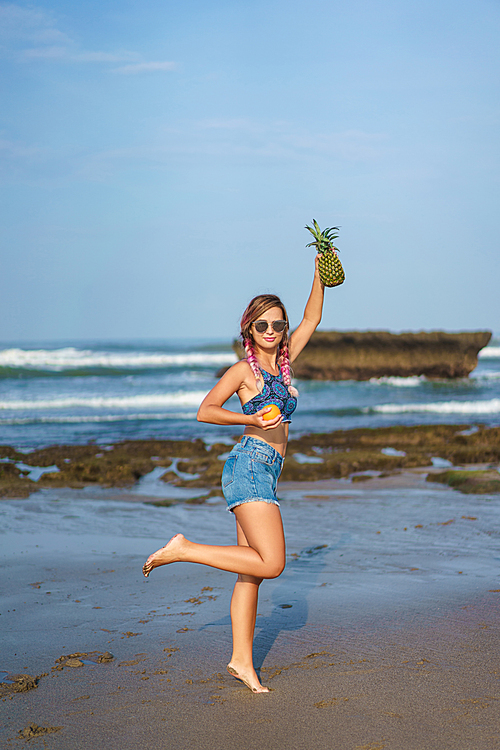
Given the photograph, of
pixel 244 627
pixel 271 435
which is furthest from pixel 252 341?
pixel 244 627

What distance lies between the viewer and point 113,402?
2912 cm

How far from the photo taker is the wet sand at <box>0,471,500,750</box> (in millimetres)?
2869

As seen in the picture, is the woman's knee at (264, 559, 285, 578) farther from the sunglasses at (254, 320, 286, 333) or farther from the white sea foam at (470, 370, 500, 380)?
the white sea foam at (470, 370, 500, 380)

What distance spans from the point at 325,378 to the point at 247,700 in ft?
→ 120

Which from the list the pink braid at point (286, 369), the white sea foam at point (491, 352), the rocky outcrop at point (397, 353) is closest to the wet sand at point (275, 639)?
the pink braid at point (286, 369)

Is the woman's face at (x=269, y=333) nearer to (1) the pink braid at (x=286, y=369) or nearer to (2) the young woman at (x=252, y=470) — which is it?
(2) the young woman at (x=252, y=470)

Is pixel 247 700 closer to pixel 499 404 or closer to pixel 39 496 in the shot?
pixel 39 496

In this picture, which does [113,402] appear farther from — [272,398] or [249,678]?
[249,678]

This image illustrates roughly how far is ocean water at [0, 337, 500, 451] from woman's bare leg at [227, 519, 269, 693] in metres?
12.7

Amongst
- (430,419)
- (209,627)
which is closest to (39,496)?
(209,627)

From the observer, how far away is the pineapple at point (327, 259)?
3.91 m

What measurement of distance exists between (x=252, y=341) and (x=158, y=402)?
26.5m

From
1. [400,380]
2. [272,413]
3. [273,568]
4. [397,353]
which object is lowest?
[273,568]

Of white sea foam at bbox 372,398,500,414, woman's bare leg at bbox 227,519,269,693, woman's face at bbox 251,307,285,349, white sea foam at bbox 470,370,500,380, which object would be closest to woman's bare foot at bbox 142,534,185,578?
woman's bare leg at bbox 227,519,269,693
